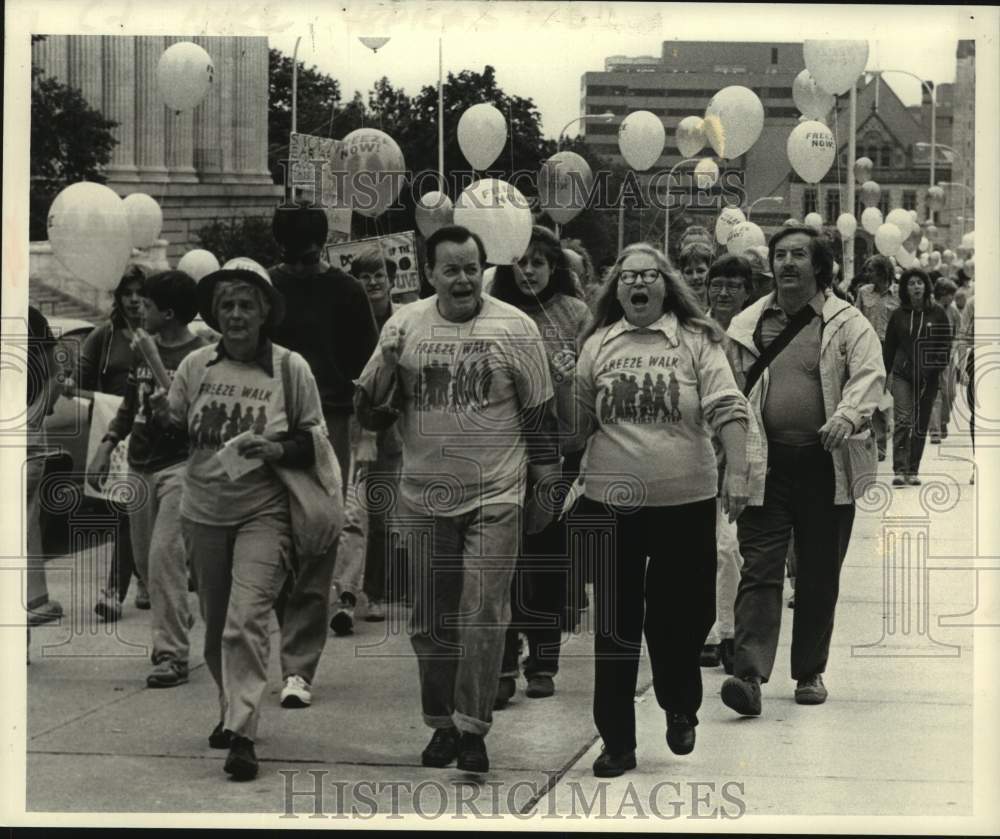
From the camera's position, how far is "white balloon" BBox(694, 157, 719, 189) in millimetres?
8406

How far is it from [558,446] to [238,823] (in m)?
1.76

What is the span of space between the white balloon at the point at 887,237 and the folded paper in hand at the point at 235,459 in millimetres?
4669

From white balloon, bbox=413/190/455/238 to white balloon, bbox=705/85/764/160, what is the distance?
1.08 meters

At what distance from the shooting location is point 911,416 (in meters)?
8.38

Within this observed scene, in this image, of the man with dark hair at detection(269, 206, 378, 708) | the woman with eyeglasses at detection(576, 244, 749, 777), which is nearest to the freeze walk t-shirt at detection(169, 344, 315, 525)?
the man with dark hair at detection(269, 206, 378, 708)

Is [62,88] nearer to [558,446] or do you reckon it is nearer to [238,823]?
[558,446]

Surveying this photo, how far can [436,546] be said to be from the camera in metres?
7.52

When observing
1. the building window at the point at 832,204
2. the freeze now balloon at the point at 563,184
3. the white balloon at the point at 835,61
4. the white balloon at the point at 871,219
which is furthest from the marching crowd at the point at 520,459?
the white balloon at the point at 871,219

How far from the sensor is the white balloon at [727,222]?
8.61 metres

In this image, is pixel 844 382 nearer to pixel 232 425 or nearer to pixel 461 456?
pixel 461 456

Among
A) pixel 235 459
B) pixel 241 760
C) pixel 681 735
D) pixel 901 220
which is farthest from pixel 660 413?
pixel 901 220

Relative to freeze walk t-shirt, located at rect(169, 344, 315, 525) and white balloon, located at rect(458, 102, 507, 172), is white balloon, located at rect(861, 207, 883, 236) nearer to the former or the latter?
Result: white balloon, located at rect(458, 102, 507, 172)

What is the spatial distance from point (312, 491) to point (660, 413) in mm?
1295

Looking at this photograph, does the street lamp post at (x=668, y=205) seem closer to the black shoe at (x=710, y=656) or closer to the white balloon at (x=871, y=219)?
the black shoe at (x=710, y=656)
